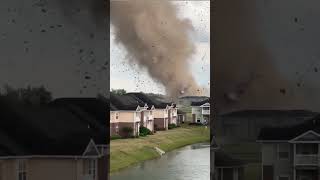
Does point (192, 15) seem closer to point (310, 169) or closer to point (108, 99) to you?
point (108, 99)

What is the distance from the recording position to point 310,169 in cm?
270

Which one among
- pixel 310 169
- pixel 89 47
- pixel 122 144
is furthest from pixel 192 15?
pixel 310 169

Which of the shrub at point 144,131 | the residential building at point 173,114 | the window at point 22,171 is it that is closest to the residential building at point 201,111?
the residential building at point 173,114

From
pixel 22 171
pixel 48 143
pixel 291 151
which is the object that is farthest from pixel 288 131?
pixel 22 171

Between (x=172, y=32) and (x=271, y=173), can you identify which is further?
(x=172, y=32)

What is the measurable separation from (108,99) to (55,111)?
37 cm

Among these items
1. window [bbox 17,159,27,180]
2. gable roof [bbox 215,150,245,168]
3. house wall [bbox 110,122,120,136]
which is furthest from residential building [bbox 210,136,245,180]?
window [bbox 17,159,27,180]

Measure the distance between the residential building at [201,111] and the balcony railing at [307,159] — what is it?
0.63 meters

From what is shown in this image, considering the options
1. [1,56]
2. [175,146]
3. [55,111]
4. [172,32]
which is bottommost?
[175,146]

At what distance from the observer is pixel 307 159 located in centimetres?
269

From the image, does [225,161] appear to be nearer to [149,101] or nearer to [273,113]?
[273,113]

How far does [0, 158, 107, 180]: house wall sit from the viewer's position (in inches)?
112

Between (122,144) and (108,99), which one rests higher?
(108,99)

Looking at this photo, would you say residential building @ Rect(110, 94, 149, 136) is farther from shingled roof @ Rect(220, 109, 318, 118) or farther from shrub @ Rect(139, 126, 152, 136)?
shingled roof @ Rect(220, 109, 318, 118)
